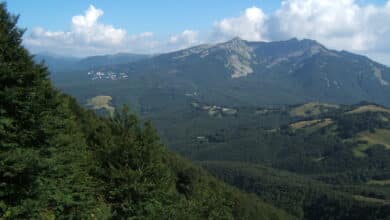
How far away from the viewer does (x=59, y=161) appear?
86.1 feet

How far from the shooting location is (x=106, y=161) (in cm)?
3300

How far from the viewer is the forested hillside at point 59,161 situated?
2338 centimetres

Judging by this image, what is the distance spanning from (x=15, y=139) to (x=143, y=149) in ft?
34.6

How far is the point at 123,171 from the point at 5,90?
10.8 m

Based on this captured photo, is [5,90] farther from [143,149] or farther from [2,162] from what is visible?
[143,149]

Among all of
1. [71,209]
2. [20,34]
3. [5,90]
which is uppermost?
[20,34]

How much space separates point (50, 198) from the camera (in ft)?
82.6

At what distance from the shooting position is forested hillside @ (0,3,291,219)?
23375 millimetres

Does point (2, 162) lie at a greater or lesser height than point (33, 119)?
lesser

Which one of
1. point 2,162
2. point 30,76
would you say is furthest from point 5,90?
point 2,162

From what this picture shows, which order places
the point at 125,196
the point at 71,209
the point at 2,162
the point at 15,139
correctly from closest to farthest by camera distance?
the point at 2,162, the point at 15,139, the point at 71,209, the point at 125,196

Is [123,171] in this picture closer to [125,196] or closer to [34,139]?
[125,196]

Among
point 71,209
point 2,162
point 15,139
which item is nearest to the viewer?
point 2,162

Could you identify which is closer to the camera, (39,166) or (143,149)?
(39,166)
